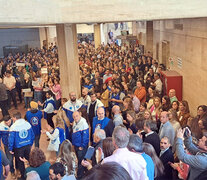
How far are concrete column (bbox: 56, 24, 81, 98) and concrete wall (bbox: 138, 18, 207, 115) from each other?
3909 mm

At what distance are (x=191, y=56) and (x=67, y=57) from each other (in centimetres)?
417

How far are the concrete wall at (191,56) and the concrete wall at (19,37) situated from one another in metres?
21.2

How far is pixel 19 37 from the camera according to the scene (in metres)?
30.1

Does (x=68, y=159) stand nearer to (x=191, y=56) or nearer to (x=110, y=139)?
(x=110, y=139)

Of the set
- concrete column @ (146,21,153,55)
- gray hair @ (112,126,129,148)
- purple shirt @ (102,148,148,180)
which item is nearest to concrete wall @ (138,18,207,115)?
gray hair @ (112,126,129,148)

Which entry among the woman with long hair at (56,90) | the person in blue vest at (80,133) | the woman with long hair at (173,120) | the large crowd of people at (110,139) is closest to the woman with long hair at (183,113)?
the large crowd of people at (110,139)

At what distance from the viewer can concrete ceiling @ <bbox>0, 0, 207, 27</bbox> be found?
684 cm

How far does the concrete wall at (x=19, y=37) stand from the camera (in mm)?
28969

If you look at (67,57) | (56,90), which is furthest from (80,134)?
(67,57)

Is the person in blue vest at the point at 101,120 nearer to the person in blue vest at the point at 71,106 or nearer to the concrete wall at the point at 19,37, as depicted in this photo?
the person in blue vest at the point at 71,106

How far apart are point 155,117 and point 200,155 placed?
3.15 m

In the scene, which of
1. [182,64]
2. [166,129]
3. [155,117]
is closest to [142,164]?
[166,129]

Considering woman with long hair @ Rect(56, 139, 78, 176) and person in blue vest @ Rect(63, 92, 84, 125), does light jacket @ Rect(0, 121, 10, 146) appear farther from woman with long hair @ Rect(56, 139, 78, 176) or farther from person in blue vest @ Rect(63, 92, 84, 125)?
woman with long hair @ Rect(56, 139, 78, 176)

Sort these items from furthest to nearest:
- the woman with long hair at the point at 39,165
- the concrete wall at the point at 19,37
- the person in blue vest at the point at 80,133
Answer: the concrete wall at the point at 19,37
the person in blue vest at the point at 80,133
the woman with long hair at the point at 39,165
